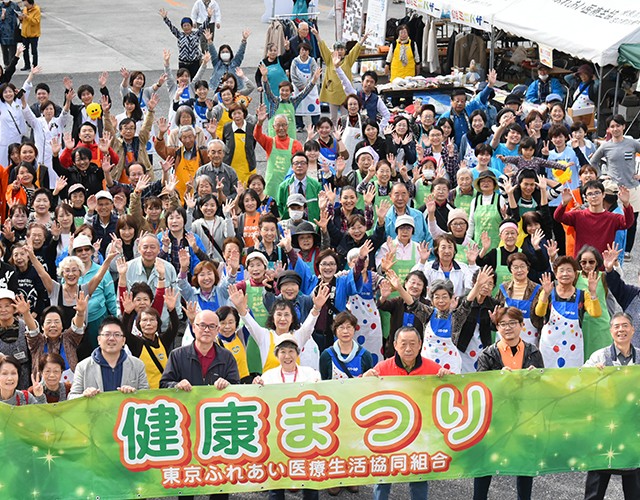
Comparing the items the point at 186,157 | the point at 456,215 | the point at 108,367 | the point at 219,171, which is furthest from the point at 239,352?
the point at 186,157

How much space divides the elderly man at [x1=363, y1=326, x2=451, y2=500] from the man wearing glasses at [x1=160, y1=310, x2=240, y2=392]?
1.09 meters

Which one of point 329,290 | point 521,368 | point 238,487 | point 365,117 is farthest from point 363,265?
point 365,117

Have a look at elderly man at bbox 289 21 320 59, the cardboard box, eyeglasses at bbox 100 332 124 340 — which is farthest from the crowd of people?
elderly man at bbox 289 21 320 59

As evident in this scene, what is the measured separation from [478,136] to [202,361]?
277 inches

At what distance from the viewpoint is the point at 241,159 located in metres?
11.8

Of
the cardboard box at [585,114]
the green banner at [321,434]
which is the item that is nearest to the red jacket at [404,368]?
the green banner at [321,434]

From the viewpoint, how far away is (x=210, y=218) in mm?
9500

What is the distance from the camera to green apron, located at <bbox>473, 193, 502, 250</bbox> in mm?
9305

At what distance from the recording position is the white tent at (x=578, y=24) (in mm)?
14102

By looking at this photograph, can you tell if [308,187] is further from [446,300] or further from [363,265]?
[446,300]

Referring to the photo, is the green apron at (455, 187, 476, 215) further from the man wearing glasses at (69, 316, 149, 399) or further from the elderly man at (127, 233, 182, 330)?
the man wearing glasses at (69, 316, 149, 399)

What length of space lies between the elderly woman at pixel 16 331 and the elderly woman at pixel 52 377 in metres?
0.41

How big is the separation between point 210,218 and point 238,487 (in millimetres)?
3882

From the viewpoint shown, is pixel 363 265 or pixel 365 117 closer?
pixel 363 265
